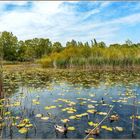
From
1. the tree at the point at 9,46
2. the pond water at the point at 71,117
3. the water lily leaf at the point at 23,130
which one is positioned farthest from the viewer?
the tree at the point at 9,46

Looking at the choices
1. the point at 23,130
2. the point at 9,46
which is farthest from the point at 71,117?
the point at 9,46

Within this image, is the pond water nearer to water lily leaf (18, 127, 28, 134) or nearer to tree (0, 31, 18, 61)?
water lily leaf (18, 127, 28, 134)

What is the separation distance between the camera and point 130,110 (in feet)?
19.9

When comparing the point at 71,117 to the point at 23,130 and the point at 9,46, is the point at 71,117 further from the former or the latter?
the point at 9,46

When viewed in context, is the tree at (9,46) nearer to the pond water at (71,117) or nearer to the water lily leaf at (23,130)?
the pond water at (71,117)

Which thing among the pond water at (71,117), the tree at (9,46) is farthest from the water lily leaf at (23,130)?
the tree at (9,46)

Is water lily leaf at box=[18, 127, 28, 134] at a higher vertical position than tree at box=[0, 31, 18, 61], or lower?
lower

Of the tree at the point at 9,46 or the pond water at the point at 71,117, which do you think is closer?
the pond water at the point at 71,117

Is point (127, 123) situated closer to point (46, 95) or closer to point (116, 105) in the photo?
point (116, 105)

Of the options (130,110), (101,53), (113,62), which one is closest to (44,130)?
(130,110)

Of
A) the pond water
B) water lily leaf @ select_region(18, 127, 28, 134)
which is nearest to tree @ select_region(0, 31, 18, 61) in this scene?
the pond water

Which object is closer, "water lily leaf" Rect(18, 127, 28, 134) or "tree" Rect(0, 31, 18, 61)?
"water lily leaf" Rect(18, 127, 28, 134)

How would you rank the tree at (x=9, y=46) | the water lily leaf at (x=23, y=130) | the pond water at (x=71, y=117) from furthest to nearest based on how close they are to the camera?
1. the tree at (x=9, y=46)
2. the pond water at (x=71, y=117)
3. the water lily leaf at (x=23, y=130)

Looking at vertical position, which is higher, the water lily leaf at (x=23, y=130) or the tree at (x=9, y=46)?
the tree at (x=9, y=46)
